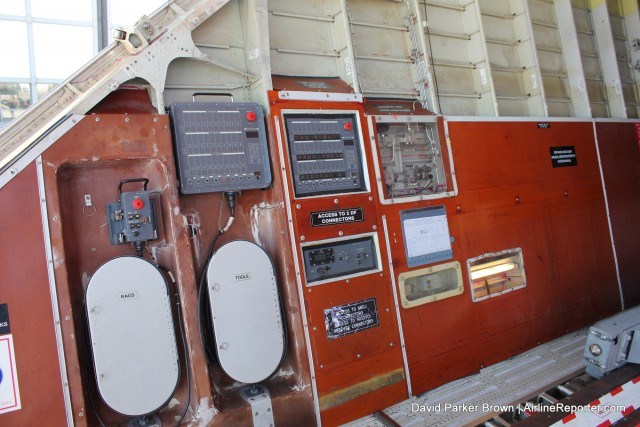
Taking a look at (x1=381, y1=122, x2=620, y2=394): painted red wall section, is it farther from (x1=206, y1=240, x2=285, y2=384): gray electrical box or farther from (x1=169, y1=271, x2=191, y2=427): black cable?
(x1=169, y1=271, x2=191, y2=427): black cable

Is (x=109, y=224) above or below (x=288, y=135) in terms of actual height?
below

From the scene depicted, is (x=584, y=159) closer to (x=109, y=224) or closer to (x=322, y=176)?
(x=322, y=176)

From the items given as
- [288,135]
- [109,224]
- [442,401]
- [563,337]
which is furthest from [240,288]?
[563,337]

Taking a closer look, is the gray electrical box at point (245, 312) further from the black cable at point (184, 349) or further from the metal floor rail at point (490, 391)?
the metal floor rail at point (490, 391)

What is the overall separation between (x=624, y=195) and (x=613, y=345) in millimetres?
2668

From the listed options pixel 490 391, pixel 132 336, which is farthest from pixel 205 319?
pixel 490 391

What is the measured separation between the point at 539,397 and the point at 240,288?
8.01 feet

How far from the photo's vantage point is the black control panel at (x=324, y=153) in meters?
3.44

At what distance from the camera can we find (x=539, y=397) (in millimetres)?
3627

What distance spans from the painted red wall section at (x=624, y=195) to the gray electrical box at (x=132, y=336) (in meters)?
4.97

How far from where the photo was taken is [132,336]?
9.24 ft

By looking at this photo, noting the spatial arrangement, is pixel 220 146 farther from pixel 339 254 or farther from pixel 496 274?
pixel 496 274

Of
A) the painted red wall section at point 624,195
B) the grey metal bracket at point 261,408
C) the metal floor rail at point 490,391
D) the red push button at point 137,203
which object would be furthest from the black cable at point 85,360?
the painted red wall section at point 624,195

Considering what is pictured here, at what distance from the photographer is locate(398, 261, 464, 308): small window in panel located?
379 cm
